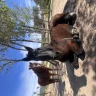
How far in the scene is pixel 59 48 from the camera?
22.4ft

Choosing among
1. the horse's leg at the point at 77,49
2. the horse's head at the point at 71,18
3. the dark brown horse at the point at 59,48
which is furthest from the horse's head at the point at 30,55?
the horse's head at the point at 71,18

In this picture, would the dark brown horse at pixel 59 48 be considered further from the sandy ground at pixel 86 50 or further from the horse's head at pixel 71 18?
the sandy ground at pixel 86 50

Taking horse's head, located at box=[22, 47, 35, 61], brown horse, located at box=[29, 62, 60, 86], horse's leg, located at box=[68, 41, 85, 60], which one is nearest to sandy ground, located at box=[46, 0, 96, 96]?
horse's leg, located at box=[68, 41, 85, 60]

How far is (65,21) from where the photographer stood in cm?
795

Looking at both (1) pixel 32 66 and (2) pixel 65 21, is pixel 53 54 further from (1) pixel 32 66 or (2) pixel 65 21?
(1) pixel 32 66

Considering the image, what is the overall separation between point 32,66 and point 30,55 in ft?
9.10

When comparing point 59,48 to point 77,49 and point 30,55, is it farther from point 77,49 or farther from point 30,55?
point 30,55

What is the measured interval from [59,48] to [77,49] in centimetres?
71

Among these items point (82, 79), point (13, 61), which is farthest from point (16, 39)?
point (82, 79)

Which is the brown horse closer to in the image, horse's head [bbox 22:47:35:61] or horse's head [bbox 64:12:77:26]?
horse's head [bbox 64:12:77:26]

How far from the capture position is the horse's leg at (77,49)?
630 centimetres

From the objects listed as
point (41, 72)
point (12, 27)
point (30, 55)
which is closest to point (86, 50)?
point (30, 55)

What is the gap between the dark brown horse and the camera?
6.36 metres

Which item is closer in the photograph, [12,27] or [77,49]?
[77,49]
